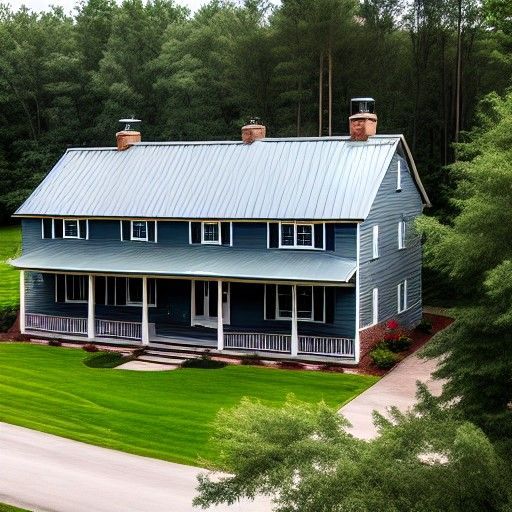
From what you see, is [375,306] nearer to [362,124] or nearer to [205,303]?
[205,303]

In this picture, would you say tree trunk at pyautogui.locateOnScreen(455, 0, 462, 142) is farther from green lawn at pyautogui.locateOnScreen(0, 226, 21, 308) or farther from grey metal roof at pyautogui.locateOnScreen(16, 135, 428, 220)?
green lawn at pyautogui.locateOnScreen(0, 226, 21, 308)

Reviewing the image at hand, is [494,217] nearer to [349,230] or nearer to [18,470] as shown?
[18,470]

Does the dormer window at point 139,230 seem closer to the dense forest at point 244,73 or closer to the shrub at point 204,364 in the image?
the shrub at point 204,364

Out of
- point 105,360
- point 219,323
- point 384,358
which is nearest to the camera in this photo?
point 384,358

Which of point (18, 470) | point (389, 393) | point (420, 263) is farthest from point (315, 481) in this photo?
point (420, 263)

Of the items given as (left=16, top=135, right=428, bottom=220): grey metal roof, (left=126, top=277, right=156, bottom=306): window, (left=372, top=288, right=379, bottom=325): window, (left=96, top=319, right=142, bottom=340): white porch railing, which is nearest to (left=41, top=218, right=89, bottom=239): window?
(left=16, top=135, right=428, bottom=220): grey metal roof

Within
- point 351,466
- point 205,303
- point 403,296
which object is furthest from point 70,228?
point 351,466
